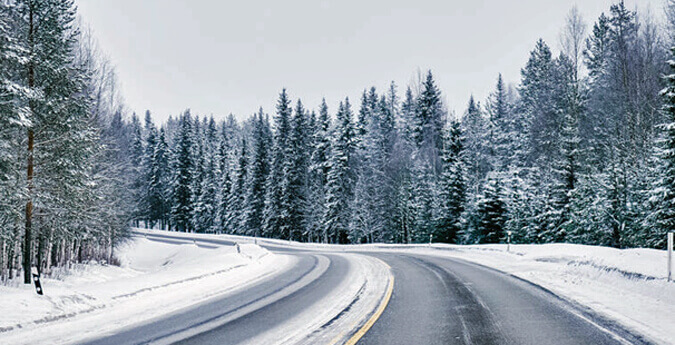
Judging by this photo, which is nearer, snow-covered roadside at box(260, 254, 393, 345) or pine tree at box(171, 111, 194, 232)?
snow-covered roadside at box(260, 254, 393, 345)

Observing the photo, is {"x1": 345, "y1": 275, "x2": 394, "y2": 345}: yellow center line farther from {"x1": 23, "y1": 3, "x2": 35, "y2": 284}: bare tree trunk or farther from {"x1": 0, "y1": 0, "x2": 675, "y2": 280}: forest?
{"x1": 23, "y1": 3, "x2": 35, "y2": 284}: bare tree trunk

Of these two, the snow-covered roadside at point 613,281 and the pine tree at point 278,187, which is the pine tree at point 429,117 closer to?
the pine tree at point 278,187

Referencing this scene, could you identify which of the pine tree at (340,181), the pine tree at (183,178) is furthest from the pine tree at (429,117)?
the pine tree at (183,178)

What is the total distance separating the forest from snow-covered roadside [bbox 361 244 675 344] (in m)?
6.40

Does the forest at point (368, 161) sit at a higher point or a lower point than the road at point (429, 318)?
higher

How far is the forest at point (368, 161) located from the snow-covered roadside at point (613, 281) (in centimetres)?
640

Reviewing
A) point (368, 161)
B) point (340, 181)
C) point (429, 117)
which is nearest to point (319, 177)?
point (340, 181)

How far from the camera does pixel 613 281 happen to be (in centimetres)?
1002

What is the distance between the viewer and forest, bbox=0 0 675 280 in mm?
13352

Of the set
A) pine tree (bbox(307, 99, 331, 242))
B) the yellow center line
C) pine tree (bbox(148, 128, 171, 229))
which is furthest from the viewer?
pine tree (bbox(148, 128, 171, 229))

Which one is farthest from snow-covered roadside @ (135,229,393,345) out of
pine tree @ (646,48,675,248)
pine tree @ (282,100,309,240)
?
pine tree @ (282,100,309,240)

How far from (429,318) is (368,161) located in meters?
44.2

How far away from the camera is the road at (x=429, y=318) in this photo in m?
5.95

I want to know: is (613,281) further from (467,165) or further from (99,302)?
(467,165)
